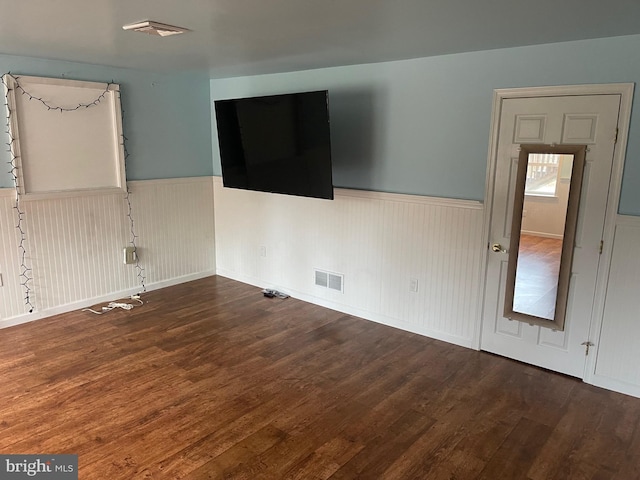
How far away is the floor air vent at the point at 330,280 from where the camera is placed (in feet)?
15.4

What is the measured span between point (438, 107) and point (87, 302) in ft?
12.6

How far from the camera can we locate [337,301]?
15.5 feet

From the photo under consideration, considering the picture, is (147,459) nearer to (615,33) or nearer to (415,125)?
(415,125)

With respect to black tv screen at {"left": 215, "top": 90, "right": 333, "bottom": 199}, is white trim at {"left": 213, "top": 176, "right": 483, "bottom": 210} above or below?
below

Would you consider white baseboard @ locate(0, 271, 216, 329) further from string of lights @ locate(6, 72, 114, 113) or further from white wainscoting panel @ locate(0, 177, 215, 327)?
string of lights @ locate(6, 72, 114, 113)

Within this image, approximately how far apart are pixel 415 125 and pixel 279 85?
5.42ft

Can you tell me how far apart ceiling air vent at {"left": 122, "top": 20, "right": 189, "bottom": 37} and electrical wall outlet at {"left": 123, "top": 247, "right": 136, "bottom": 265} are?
→ 2.57m

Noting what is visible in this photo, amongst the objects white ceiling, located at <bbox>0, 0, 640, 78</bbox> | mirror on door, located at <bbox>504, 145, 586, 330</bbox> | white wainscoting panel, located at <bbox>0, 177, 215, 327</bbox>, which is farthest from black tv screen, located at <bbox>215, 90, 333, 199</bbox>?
mirror on door, located at <bbox>504, 145, 586, 330</bbox>

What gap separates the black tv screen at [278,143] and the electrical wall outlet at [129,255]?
1.25 metres

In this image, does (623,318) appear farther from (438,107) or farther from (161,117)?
(161,117)

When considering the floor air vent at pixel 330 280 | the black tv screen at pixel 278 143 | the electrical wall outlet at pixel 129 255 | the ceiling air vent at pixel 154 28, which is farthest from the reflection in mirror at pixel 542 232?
the electrical wall outlet at pixel 129 255

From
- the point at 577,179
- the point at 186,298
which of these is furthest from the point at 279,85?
the point at 577,179

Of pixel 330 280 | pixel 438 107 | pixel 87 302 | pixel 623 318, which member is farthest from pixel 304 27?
pixel 87 302

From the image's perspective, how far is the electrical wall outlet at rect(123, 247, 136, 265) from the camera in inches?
196
